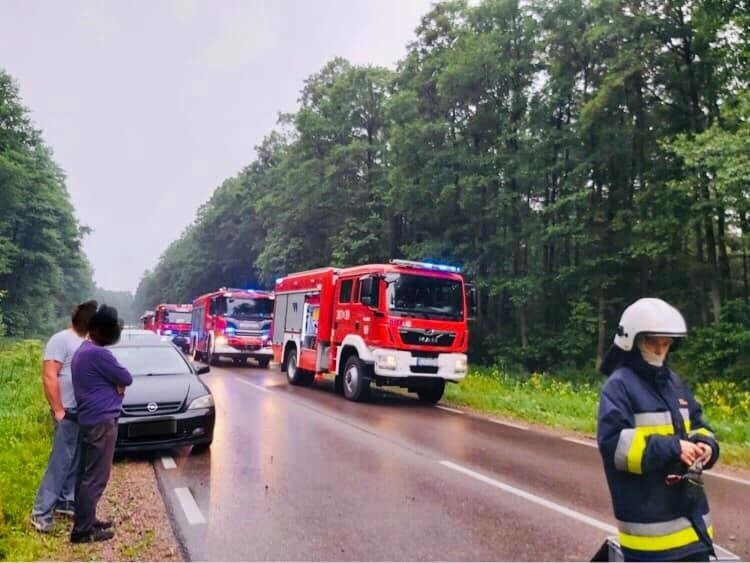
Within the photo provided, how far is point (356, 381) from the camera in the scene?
13.9 meters

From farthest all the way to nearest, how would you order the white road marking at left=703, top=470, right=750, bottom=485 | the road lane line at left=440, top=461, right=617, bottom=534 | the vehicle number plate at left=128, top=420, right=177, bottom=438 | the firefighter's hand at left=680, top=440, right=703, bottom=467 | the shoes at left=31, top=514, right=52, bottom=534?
the vehicle number plate at left=128, top=420, right=177, bottom=438 < the white road marking at left=703, top=470, right=750, bottom=485 < the road lane line at left=440, top=461, right=617, bottom=534 < the shoes at left=31, top=514, right=52, bottom=534 < the firefighter's hand at left=680, top=440, right=703, bottom=467

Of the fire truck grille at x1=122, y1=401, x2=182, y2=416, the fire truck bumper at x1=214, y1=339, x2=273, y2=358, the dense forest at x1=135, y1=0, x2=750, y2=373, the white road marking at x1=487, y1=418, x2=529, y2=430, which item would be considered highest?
the dense forest at x1=135, y1=0, x2=750, y2=373

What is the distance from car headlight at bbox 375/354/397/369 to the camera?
13.0 metres

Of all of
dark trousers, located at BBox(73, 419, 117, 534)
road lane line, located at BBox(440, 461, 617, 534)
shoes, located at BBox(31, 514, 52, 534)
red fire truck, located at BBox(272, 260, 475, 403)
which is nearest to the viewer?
dark trousers, located at BBox(73, 419, 117, 534)

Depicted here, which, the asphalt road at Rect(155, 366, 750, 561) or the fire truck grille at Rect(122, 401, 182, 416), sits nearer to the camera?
the asphalt road at Rect(155, 366, 750, 561)

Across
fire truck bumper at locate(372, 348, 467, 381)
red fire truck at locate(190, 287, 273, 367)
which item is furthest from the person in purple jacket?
red fire truck at locate(190, 287, 273, 367)

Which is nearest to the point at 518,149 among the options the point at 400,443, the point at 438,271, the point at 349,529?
the point at 438,271

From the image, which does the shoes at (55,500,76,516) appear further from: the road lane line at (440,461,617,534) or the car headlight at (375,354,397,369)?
the car headlight at (375,354,397,369)

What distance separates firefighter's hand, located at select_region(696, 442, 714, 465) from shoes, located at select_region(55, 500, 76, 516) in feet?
16.7

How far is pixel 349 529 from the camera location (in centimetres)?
523

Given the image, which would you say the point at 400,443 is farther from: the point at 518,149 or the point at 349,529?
the point at 518,149

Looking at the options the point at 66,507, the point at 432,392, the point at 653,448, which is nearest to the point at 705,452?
the point at 653,448

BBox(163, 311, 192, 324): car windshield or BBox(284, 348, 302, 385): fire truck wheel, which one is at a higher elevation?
BBox(163, 311, 192, 324): car windshield

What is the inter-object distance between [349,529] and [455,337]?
8.88 meters
